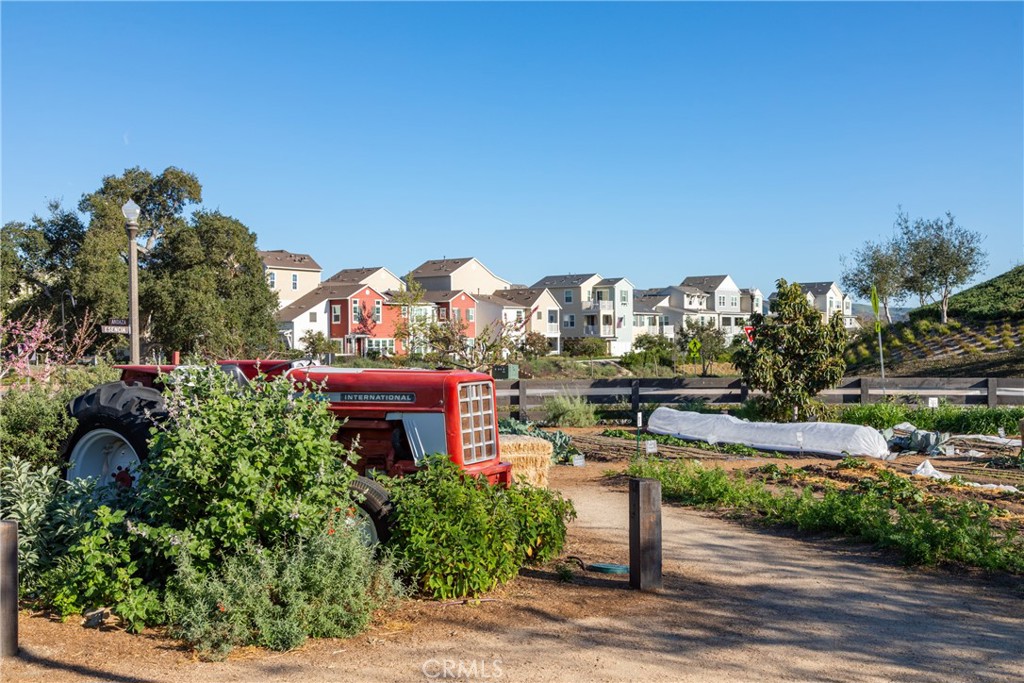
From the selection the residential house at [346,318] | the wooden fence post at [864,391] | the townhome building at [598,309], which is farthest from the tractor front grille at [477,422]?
the townhome building at [598,309]

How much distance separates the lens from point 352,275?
241 ft

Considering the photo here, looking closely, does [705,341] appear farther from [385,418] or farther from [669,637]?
[669,637]

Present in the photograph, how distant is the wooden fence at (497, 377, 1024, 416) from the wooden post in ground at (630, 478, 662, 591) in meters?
12.5

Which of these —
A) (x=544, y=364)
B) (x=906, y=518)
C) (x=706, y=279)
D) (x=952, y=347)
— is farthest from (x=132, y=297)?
(x=706, y=279)

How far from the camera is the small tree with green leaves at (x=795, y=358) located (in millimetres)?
16641

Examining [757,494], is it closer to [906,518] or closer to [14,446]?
[906,518]

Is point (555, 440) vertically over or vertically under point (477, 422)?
under

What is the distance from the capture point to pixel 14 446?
26.2 ft

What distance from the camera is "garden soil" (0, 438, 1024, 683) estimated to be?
5.01 metres

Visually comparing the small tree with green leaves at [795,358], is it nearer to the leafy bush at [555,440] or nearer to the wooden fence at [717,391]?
the wooden fence at [717,391]

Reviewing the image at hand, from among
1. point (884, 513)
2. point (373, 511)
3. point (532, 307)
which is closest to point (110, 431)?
point (373, 511)

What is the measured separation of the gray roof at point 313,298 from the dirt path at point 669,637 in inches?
2237

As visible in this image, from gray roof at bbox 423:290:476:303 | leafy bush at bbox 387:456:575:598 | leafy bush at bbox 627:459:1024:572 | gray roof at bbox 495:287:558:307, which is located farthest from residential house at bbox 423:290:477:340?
leafy bush at bbox 387:456:575:598

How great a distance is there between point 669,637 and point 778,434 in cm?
949
